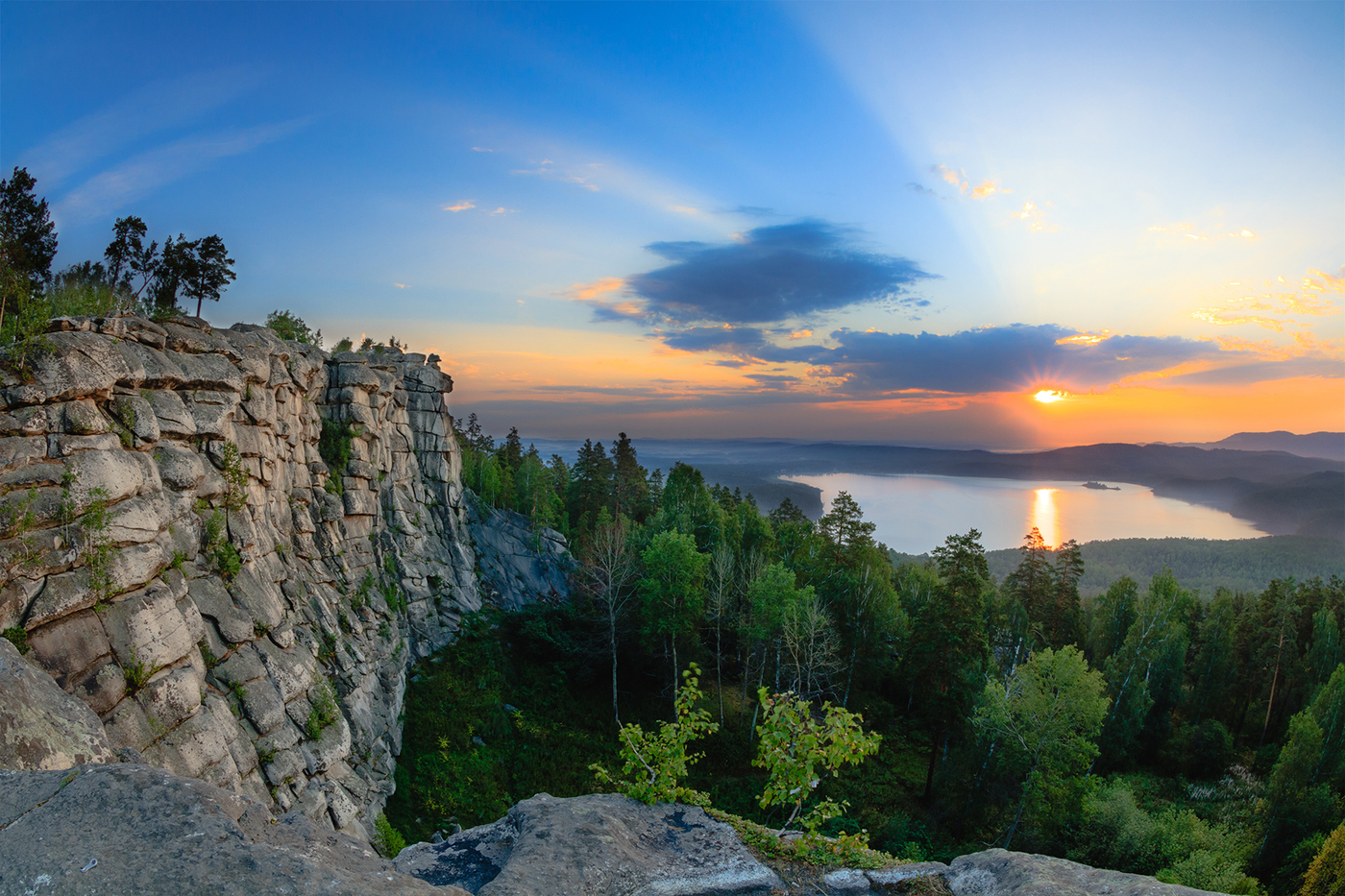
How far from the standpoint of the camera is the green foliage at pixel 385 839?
1612cm

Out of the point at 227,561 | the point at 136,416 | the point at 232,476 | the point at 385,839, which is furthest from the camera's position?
the point at 385,839

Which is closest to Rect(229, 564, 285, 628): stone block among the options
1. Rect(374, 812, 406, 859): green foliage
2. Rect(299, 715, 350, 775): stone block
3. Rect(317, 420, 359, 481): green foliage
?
Rect(299, 715, 350, 775): stone block

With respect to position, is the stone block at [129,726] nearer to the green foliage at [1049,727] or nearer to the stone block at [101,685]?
the stone block at [101,685]

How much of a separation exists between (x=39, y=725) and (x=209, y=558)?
8.97 m

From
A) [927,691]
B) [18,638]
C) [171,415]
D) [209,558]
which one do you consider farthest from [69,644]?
[927,691]

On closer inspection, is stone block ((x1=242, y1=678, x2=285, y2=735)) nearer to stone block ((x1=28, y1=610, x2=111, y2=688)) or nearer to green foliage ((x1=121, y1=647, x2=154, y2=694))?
green foliage ((x1=121, y1=647, x2=154, y2=694))

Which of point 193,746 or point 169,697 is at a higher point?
point 169,697

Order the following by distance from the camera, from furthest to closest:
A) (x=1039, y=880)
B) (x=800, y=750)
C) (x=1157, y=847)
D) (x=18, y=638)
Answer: (x=1157, y=847) < (x=18, y=638) < (x=800, y=750) < (x=1039, y=880)

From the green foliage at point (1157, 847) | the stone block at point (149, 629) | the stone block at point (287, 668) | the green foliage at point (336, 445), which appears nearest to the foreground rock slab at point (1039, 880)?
the stone block at point (149, 629)

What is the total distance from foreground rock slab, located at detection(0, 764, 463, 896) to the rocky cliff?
92.7 inches

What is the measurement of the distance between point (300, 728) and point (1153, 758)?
55.4 metres

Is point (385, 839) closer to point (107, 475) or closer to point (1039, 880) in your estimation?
point (107, 475)

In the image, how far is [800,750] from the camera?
6805 millimetres

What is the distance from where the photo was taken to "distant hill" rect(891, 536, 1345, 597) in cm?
14112
